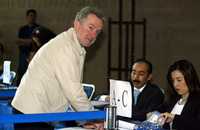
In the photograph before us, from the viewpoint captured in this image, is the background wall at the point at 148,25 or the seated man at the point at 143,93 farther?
the background wall at the point at 148,25

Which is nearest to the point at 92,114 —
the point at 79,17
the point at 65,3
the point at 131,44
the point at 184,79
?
the point at 79,17

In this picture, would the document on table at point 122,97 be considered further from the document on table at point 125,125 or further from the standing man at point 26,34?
the standing man at point 26,34

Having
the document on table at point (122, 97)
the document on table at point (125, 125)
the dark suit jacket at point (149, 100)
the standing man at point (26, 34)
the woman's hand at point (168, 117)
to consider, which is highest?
the standing man at point (26, 34)

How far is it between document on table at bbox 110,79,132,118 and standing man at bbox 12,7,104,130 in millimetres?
312

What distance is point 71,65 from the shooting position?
143 inches

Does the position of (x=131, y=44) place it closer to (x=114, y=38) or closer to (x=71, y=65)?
(x=114, y=38)

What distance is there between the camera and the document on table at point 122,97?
10.8 feet

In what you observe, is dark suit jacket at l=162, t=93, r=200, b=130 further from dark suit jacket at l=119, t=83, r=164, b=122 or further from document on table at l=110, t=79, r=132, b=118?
document on table at l=110, t=79, r=132, b=118

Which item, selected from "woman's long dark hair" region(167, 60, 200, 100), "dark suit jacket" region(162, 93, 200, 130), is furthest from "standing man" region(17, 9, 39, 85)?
"dark suit jacket" region(162, 93, 200, 130)

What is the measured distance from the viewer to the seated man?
480 centimetres

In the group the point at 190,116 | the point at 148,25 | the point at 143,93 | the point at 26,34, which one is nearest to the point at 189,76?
the point at 190,116

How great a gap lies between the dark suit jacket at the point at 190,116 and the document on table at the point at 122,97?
789 millimetres

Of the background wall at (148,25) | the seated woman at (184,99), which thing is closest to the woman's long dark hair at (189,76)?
the seated woman at (184,99)

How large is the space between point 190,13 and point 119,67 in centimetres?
152
